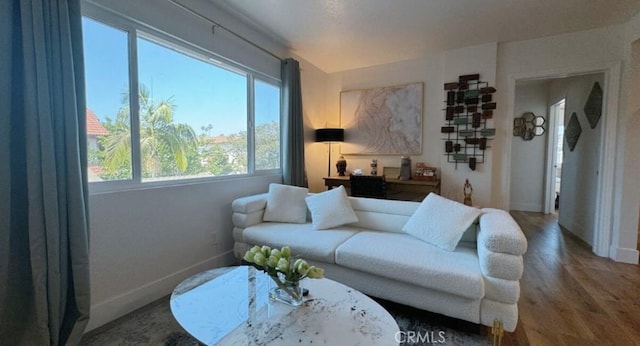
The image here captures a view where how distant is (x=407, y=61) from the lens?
4.00 meters

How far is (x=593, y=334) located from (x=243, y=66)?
11.9 ft

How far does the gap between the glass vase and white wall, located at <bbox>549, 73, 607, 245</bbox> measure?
3.86m

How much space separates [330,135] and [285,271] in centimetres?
307

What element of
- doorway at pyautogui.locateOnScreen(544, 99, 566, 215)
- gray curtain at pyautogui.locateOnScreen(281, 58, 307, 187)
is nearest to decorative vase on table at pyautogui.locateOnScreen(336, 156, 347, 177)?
gray curtain at pyautogui.locateOnScreen(281, 58, 307, 187)

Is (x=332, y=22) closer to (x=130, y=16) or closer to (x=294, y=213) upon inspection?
(x=130, y=16)

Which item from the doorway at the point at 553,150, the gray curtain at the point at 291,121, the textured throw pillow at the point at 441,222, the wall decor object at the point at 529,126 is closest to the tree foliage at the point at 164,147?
the gray curtain at the point at 291,121

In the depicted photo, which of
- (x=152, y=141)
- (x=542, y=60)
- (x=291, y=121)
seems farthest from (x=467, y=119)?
(x=152, y=141)

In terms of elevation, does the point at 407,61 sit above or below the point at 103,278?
above

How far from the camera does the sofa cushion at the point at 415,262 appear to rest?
160 cm

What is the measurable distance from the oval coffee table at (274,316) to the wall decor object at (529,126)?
5546 mm

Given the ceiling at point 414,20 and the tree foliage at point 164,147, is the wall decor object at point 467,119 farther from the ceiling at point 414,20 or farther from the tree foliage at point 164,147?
the tree foliage at point 164,147

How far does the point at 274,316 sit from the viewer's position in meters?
1.24

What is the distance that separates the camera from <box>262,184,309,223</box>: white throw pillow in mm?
2707

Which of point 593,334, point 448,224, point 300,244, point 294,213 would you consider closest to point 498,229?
point 448,224
